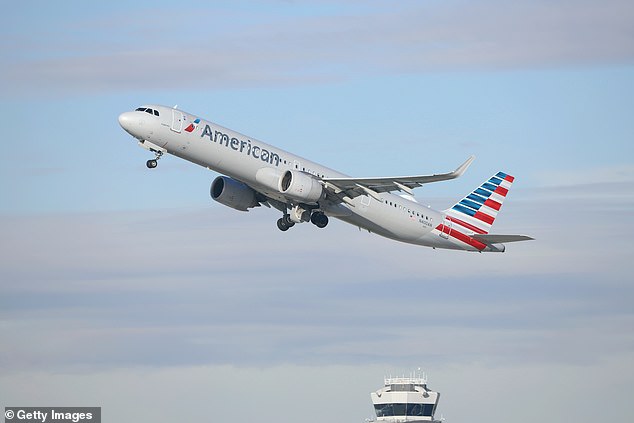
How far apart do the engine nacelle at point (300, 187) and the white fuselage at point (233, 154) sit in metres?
0.55

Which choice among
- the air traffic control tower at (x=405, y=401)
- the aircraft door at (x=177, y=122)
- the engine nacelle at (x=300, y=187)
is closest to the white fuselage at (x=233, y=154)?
the aircraft door at (x=177, y=122)

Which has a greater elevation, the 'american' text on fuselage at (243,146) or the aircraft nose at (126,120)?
the aircraft nose at (126,120)

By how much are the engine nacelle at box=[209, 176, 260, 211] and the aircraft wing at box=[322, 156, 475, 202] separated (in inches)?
228

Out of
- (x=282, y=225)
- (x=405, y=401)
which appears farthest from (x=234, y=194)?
(x=405, y=401)

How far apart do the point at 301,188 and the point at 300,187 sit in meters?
0.10

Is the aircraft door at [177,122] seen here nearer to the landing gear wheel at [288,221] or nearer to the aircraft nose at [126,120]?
the aircraft nose at [126,120]

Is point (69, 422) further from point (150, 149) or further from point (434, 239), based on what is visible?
point (434, 239)

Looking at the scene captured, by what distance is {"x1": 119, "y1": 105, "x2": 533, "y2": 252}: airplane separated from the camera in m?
70.1

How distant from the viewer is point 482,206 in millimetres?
85188

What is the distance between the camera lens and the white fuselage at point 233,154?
69875 millimetres

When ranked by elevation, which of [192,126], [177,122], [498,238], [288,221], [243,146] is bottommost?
[498,238]

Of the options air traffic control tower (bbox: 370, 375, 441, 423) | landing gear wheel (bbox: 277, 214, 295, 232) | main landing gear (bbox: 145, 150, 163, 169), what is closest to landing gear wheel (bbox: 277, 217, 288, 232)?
landing gear wheel (bbox: 277, 214, 295, 232)

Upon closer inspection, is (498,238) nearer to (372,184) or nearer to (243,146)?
(372,184)

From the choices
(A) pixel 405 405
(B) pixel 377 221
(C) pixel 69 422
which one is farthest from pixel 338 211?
(A) pixel 405 405
